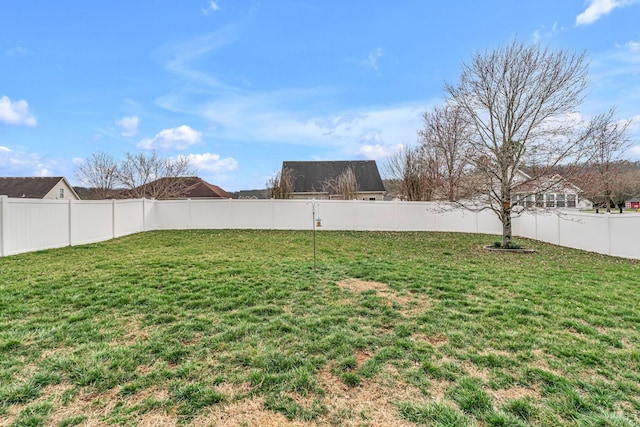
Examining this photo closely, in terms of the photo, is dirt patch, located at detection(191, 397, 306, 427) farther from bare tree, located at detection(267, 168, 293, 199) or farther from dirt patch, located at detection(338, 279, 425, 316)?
bare tree, located at detection(267, 168, 293, 199)

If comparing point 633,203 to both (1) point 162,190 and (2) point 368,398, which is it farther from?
(2) point 368,398

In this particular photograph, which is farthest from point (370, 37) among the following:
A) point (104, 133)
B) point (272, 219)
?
point (104, 133)

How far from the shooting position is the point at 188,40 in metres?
9.15

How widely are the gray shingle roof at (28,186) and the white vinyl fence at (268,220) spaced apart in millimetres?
18876

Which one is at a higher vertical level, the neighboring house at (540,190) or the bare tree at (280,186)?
the bare tree at (280,186)

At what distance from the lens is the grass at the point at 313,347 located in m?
1.92

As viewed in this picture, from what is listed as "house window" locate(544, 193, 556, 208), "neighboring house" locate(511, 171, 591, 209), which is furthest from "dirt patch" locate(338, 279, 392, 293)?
"house window" locate(544, 193, 556, 208)

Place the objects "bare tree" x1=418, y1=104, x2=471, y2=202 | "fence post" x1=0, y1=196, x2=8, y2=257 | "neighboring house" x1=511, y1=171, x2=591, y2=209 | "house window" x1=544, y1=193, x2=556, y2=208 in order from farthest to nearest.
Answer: "bare tree" x1=418, y1=104, x2=471, y2=202 < "house window" x1=544, y1=193, x2=556, y2=208 < "neighboring house" x1=511, y1=171, x2=591, y2=209 < "fence post" x1=0, y1=196, x2=8, y2=257

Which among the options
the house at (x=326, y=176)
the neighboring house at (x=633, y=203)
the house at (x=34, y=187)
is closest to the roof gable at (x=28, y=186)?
the house at (x=34, y=187)

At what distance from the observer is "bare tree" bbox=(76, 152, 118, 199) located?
22.6 meters

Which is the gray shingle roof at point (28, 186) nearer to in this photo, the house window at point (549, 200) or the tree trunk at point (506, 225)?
the tree trunk at point (506, 225)

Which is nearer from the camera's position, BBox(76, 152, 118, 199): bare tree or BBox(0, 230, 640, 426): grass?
BBox(0, 230, 640, 426): grass

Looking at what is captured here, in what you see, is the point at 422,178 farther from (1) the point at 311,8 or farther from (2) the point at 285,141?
(1) the point at 311,8

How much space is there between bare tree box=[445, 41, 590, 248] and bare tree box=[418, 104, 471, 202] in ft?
1.59
